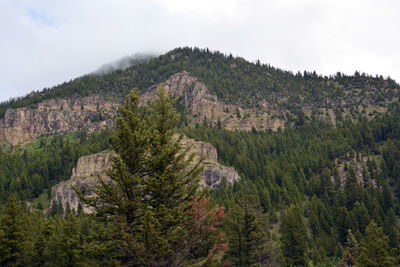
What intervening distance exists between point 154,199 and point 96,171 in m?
144

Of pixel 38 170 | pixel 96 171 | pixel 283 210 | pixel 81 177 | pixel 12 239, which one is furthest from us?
pixel 38 170

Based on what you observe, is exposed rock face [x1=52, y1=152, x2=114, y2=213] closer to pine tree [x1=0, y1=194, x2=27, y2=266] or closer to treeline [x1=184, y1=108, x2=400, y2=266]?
treeline [x1=184, y1=108, x2=400, y2=266]

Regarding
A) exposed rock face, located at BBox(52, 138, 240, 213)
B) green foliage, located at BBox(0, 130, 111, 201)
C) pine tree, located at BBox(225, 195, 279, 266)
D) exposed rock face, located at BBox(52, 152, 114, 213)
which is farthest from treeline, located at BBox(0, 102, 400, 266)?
exposed rock face, located at BBox(52, 152, 114, 213)

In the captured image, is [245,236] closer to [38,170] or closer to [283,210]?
[283,210]

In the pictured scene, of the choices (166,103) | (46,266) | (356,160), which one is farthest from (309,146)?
(166,103)

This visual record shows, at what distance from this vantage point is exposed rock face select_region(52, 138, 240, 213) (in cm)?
15638

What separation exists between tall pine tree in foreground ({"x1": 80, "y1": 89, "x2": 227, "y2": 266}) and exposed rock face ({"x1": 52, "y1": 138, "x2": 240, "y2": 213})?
127581 millimetres

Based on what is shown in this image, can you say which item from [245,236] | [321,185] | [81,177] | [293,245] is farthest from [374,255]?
[81,177]

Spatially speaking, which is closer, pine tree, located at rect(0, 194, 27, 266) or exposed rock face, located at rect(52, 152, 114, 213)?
pine tree, located at rect(0, 194, 27, 266)

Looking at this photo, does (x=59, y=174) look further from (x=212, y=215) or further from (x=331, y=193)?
(x=212, y=215)

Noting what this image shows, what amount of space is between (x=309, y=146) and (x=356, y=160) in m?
24.7

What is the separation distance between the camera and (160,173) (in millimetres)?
25359

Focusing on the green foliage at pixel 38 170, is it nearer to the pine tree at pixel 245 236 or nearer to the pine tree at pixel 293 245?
the pine tree at pixel 293 245

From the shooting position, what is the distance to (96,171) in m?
162
